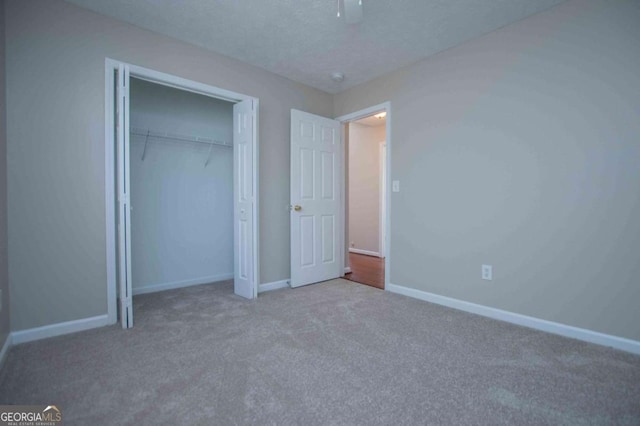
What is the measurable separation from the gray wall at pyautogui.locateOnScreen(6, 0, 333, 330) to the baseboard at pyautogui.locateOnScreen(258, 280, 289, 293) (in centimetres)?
146

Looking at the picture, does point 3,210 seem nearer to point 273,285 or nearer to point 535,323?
point 273,285

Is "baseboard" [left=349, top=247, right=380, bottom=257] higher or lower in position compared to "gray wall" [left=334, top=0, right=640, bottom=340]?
lower

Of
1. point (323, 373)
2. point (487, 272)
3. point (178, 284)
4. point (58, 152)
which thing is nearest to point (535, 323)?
point (487, 272)

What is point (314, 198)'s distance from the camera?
3.76 metres

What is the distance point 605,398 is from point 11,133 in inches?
156

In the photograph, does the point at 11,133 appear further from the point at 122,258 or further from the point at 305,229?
the point at 305,229

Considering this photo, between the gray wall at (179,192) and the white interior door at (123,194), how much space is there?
3.47 ft

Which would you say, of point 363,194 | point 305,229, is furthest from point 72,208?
point 363,194

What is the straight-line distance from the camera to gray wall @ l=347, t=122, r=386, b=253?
20.0 ft

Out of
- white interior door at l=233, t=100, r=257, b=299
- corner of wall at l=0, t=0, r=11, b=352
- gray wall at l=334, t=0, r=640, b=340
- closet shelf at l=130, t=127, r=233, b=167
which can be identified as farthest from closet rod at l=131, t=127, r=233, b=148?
gray wall at l=334, t=0, r=640, b=340

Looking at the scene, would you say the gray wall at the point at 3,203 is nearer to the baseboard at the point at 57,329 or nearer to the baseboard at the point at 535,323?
the baseboard at the point at 57,329

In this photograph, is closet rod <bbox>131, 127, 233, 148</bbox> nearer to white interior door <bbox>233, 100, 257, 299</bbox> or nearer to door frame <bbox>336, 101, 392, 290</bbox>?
white interior door <bbox>233, 100, 257, 299</bbox>

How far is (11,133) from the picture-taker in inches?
82.7

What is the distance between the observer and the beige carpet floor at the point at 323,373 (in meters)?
1.42
